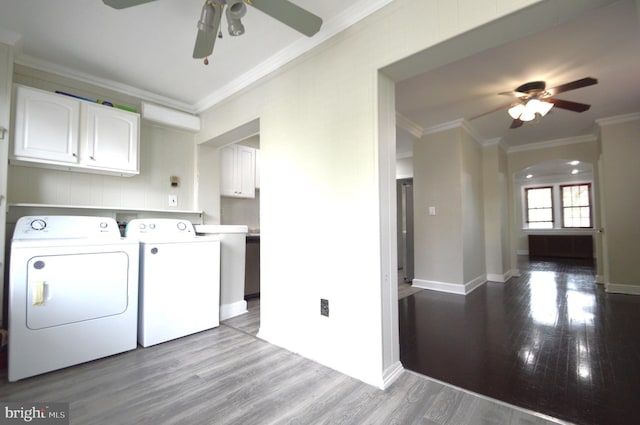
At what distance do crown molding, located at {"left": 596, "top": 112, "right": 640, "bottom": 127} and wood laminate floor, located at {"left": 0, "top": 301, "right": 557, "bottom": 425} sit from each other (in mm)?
4798

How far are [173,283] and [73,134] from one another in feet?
5.31

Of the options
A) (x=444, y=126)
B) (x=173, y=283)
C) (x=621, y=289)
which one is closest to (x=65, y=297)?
(x=173, y=283)

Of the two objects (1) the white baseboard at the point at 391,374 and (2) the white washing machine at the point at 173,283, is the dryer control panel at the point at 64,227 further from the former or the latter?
(1) the white baseboard at the point at 391,374

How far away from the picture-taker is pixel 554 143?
5.15 m

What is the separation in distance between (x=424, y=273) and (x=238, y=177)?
10.8 ft

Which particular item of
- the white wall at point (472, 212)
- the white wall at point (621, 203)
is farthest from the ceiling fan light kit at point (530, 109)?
the white wall at point (621, 203)

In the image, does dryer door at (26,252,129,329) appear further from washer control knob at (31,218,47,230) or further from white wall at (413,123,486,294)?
white wall at (413,123,486,294)

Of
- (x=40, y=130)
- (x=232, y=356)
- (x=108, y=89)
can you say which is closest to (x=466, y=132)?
(x=232, y=356)

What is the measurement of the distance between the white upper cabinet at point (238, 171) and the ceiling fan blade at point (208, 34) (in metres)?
2.10

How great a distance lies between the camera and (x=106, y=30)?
2.14 meters

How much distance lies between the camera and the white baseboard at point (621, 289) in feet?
13.0

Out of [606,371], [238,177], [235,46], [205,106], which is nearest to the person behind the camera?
[606,371]

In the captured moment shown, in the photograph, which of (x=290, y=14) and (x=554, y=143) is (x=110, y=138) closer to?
(x=290, y=14)

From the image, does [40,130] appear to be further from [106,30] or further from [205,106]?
[205,106]
